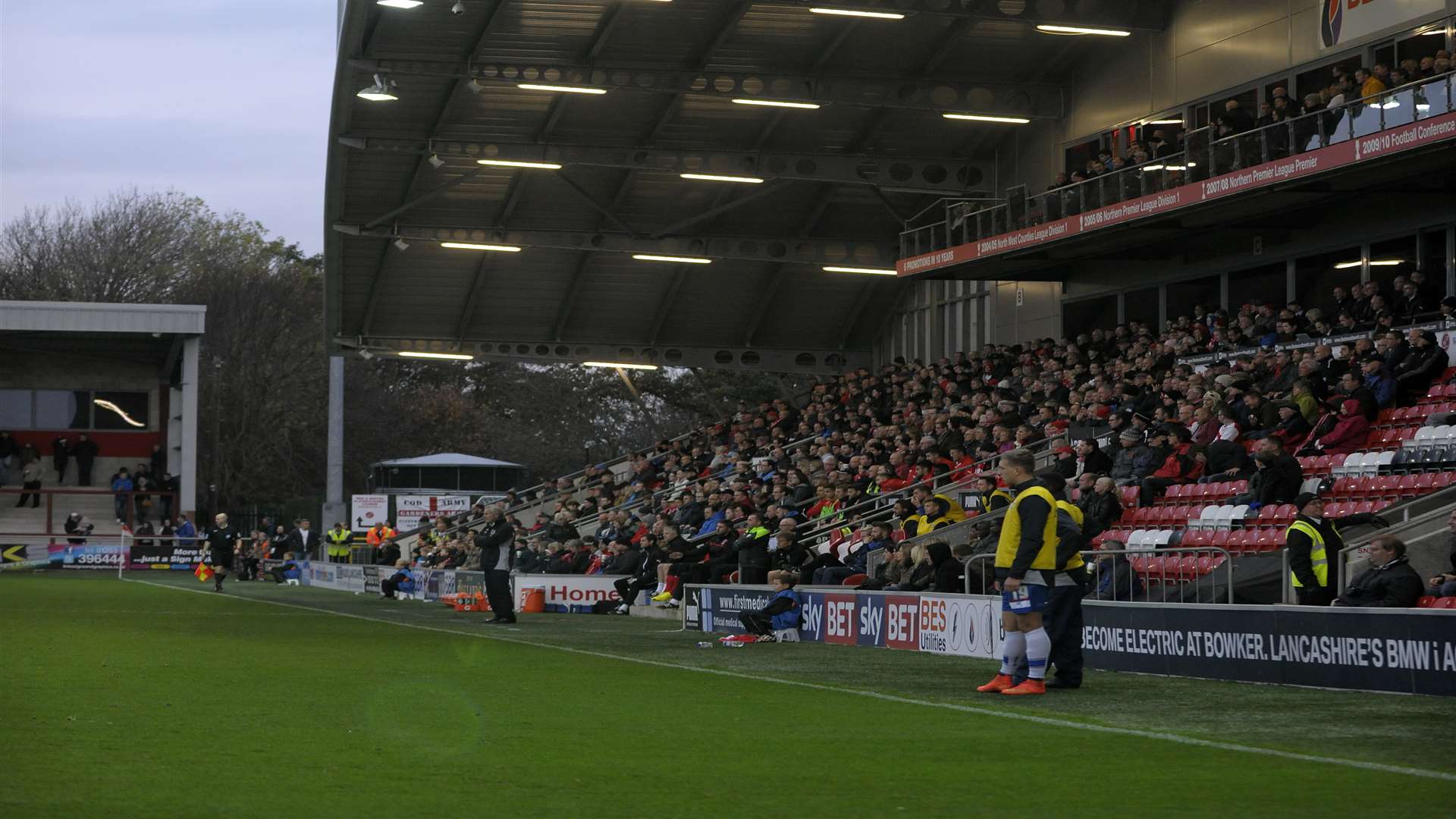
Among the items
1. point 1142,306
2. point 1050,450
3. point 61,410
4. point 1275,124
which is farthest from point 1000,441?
point 61,410

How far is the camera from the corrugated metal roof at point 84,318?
5000 centimetres

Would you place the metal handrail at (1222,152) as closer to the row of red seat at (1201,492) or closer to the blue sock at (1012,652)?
the row of red seat at (1201,492)

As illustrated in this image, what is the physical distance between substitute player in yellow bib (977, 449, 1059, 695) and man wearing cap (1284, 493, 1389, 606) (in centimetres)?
344

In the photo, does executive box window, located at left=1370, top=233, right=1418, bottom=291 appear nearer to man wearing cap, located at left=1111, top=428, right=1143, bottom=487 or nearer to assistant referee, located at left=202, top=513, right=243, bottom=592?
man wearing cap, located at left=1111, top=428, right=1143, bottom=487

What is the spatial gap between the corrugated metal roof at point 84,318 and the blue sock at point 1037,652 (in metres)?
41.6

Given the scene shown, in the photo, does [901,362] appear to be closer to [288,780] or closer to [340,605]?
[340,605]

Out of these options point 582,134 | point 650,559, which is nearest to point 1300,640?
point 650,559

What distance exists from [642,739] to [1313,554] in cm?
791

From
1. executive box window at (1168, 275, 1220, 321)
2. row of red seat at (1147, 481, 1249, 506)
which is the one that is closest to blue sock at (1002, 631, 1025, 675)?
row of red seat at (1147, 481, 1249, 506)

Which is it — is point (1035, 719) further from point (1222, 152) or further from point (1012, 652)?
point (1222, 152)

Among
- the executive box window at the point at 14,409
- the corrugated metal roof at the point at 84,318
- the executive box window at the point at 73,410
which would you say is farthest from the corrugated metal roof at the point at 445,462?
the executive box window at the point at 14,409

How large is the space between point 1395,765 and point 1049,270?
28762 mm

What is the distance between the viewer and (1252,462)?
21750mm

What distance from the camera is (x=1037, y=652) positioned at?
12.5m
